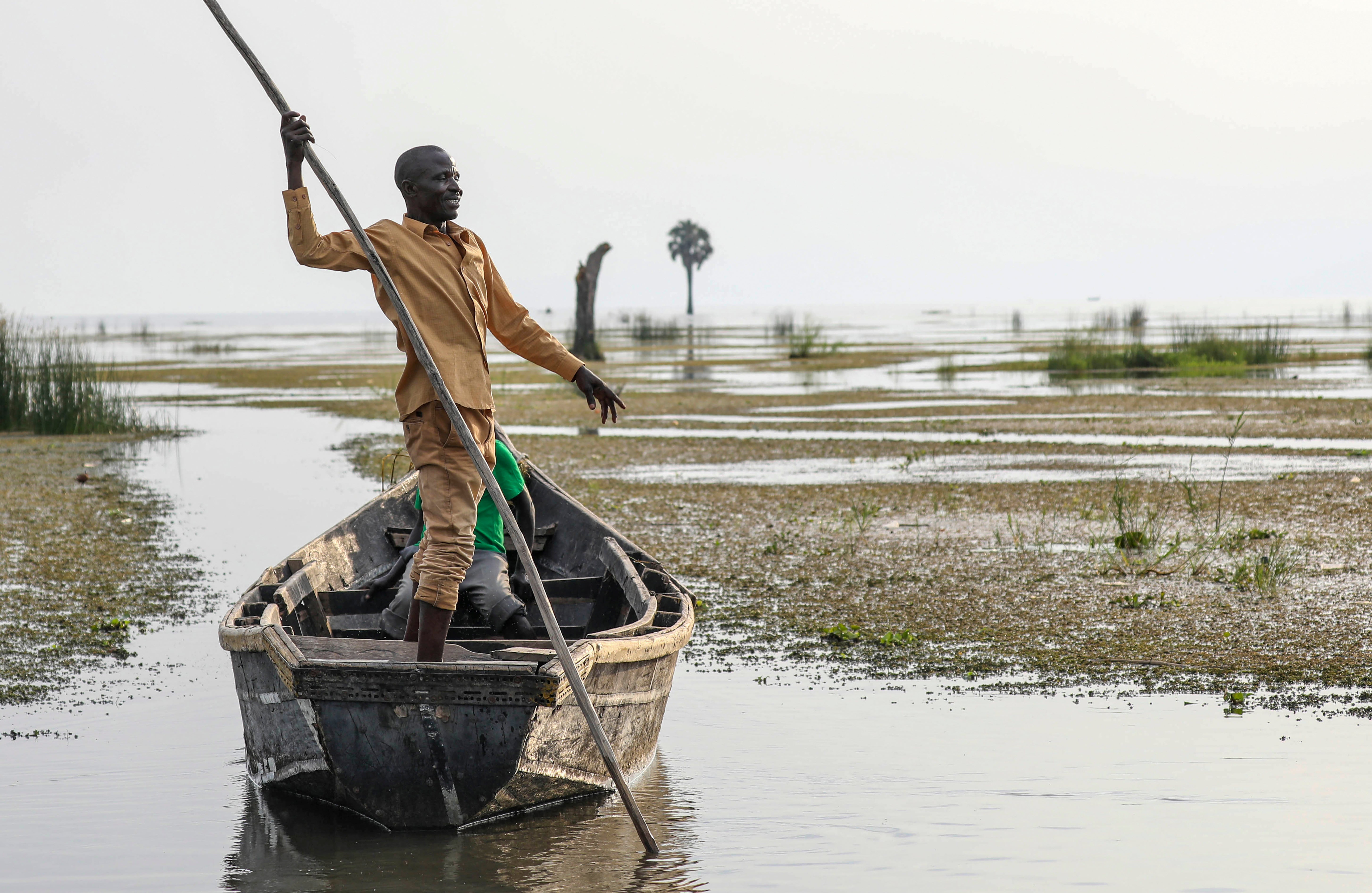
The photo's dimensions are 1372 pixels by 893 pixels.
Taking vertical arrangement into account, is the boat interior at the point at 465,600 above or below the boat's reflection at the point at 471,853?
above

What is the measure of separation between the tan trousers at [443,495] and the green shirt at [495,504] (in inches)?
25.6

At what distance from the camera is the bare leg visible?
437 centimetres

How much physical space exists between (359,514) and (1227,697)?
14.1ft

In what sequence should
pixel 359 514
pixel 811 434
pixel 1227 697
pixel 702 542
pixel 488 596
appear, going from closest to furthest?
1. pixel 488 596
2. pixel 1227 697
3. pixel 359 514
4. pixel 702 542
5. pixel 811 434

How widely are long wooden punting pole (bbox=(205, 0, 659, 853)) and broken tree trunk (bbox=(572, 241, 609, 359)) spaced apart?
3006 centimetres

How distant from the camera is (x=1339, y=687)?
570cm

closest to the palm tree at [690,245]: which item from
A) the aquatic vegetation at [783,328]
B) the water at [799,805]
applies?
the aquatic vegetation at [783,328]

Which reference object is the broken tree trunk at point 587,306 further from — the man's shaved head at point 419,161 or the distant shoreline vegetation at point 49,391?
the man's shaved head at point 419,161

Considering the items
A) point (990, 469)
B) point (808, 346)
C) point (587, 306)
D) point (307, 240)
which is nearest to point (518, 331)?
point (307, 240)

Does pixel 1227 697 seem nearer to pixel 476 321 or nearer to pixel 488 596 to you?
pixel 488 596

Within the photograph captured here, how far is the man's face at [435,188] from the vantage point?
14.5ft

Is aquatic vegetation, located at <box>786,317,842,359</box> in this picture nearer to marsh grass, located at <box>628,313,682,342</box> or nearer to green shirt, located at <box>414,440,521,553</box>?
marsh grass, located at <box>628,313,682,342</box>

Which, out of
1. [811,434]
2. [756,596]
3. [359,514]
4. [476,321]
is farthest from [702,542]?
[811,434]

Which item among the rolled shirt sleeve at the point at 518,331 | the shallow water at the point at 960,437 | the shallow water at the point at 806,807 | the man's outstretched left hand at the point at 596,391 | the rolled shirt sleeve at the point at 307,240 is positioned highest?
the rolled shirt sleeve at the point at 307,240
